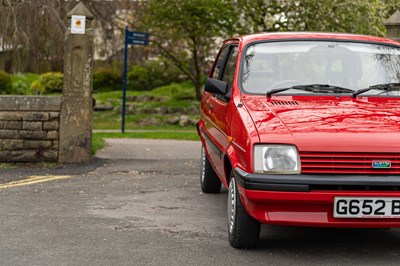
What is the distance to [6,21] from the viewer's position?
17.4 meters

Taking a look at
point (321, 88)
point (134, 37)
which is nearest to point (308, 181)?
point (321, 88)

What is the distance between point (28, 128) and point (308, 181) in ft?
22.9

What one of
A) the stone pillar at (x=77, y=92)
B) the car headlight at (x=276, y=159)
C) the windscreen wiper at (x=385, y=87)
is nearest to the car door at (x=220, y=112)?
the car headlight at (x=276, y=159)

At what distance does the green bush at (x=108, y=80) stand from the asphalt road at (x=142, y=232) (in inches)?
941

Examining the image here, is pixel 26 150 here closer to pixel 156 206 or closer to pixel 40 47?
pixel 156 206

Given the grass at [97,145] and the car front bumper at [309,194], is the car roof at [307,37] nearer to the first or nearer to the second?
the car front bumper at [309,194]

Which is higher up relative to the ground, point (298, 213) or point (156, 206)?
point (298, 213)

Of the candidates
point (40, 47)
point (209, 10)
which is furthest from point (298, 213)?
point (40, 47)

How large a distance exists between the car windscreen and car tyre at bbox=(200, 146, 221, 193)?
2033 millimetres

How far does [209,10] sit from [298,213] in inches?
615

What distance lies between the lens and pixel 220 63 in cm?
824

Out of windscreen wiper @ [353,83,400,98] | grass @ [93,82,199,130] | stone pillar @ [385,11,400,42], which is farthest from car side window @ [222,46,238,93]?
grass @ [93,82,199,130]

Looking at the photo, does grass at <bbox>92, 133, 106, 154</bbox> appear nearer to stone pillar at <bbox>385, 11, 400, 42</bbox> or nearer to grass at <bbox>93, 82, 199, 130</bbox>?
stone pillar at <bbox>385, 11, 400, 42</bbox>

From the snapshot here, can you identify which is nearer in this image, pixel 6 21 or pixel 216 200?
pixel 216 200
